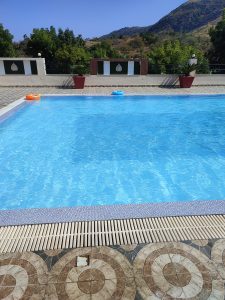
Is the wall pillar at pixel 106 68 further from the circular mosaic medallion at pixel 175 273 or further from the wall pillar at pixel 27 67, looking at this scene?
the circular mosaic medallion at pixel 175 273

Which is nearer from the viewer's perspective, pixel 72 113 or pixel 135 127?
pixel 135 127

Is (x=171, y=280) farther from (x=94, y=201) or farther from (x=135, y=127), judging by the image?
(x=135, y=127)

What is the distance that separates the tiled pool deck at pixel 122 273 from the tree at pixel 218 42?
96.3ft

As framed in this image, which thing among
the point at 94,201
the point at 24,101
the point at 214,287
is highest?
the point at 24,101

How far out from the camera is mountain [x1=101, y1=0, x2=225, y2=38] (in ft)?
460

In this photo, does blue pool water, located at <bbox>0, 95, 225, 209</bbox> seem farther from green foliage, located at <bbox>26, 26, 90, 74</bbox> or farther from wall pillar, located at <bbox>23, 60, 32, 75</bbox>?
green foliage, located at <bbox>26, 26, 90, 74</bbox>

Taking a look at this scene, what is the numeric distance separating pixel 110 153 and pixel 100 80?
1035 centimetres

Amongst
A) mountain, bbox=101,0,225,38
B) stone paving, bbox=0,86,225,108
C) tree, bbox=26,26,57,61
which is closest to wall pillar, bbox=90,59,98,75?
stone paving, bbox=0,86,225,108

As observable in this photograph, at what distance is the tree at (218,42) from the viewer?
92.9 feet

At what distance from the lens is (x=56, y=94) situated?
14.2 meters

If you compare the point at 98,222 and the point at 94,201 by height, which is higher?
the point at 98,222

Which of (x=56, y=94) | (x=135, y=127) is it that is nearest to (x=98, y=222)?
(x=135, y=127)

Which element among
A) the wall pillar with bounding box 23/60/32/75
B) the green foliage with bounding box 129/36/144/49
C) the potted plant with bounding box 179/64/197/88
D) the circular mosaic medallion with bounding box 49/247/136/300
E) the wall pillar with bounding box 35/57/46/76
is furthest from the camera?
the green foliage with bounding box 129/36/144/49

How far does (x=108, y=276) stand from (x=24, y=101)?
1150cm
